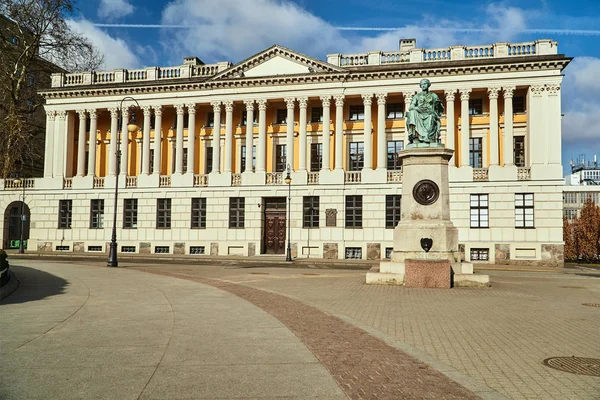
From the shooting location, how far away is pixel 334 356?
24.1 ft

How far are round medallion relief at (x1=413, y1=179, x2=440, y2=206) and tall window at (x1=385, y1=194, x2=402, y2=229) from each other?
21649 millimetres

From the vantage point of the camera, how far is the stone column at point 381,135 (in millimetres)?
40719

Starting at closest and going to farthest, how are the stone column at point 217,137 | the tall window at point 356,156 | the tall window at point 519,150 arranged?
1. the tall window at point 519,150
2. the tall window at point 356,156
3. the stone column at point 217,137

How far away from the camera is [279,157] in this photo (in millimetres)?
44625

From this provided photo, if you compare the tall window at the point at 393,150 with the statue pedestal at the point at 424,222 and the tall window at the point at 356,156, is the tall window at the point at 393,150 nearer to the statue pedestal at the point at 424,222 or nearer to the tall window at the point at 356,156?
the tall window at the point at 356,156

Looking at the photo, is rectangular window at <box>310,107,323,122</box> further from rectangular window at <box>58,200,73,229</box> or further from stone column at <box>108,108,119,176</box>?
rectangular window at <box>58,200,73,229</box>

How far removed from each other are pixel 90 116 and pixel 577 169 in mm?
138044

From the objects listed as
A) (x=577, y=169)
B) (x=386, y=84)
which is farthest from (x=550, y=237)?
(x=577, y=169)

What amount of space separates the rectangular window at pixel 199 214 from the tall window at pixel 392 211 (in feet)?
52.0

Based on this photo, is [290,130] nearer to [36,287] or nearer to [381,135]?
[381,135]

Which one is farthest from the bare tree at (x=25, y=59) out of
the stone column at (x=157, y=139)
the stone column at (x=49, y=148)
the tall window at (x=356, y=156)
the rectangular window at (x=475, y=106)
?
the rectangular window at (x=475, y=106)

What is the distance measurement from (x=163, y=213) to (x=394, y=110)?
2240cm

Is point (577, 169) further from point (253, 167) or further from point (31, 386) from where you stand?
point (31, 386)

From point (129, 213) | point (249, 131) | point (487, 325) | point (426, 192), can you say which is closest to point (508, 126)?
point (249, 131)
